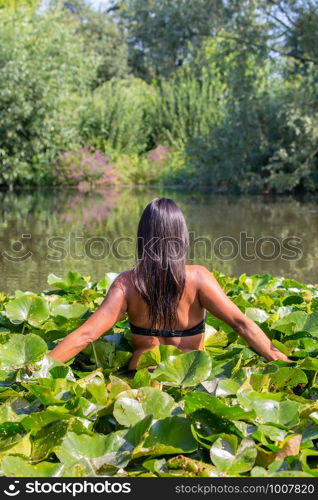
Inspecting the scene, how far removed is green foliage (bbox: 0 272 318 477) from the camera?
171cm

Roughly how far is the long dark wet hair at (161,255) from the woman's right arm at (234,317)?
0.31ft

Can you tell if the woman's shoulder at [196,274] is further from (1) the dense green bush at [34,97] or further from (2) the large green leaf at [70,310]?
(1) the dense green bush at [34,97]

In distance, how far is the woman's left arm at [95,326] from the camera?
7.85 ft

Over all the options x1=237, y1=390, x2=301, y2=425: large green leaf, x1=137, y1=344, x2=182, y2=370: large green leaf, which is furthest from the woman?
x1=237, y1=390, x2=301, y2=425: large green leaf

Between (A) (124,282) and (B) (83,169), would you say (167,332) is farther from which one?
(B) (83,169)

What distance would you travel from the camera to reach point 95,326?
7.93 feet

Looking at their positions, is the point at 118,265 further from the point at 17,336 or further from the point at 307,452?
the point at 307,452

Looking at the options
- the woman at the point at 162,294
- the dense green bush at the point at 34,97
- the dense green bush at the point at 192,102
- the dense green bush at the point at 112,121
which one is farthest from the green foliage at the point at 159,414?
the dense green bush at the point at 112,121

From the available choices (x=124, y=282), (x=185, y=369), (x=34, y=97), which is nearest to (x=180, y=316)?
(x=124, y=282)

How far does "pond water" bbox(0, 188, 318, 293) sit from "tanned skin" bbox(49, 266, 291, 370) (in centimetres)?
399

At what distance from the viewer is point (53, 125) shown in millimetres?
21766

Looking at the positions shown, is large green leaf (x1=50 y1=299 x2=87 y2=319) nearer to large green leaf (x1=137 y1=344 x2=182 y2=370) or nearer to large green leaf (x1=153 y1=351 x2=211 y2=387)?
large green leaf (x1=137 y1=344 x2=182 y2=370)

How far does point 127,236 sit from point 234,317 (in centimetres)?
783
